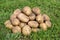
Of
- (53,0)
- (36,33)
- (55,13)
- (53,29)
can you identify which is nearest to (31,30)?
(36,33)

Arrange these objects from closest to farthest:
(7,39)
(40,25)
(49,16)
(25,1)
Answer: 1. (7,39)
2. (40,25)
3. (49,16)
4. (25,1)

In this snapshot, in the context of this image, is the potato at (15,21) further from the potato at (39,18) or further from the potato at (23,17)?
the potato at (39,18)

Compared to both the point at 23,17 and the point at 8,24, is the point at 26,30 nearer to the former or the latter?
the point at 23,17

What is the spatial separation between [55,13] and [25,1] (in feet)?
2.58

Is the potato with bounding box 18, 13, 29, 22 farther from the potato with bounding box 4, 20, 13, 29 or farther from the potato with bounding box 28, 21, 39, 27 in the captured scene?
the potato with bounding box 4, 20, 13, 29

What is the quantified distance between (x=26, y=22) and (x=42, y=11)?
796mm

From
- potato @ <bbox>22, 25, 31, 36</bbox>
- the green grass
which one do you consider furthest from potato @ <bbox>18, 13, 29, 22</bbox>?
the green grass

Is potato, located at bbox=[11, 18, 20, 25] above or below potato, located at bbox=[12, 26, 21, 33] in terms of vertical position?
above

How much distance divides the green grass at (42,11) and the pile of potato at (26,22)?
3.6 inches

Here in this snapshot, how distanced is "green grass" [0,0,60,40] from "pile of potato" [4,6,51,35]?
9 centimetres

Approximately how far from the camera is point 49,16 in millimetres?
4375

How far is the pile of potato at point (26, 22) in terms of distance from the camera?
3764 millimetres

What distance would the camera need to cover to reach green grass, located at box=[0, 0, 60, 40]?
3748 mm

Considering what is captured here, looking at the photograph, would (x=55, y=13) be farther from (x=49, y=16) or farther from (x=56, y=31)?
(x=56, y=31)
